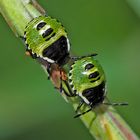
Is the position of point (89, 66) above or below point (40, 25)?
below

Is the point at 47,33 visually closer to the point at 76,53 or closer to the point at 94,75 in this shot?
the point at 94,75

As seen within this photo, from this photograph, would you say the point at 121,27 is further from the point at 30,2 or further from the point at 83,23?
the point at 30,2

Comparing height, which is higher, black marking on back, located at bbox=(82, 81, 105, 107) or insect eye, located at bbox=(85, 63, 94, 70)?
insect eye, located at bbox=(85, 63, 94, 70)

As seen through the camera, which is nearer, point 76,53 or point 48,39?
point 48,39

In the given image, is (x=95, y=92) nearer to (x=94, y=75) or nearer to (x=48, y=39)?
(x=94, y=75)

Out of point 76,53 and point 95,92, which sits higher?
point 76,53

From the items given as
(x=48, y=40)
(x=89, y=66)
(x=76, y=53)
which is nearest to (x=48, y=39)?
(x=48, y=40)

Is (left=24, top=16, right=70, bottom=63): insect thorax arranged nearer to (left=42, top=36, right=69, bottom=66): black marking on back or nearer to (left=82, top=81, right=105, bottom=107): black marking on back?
(left=42, top=36, right=69, bottom=66): black marking on back

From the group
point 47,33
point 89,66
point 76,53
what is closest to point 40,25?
point 47,33

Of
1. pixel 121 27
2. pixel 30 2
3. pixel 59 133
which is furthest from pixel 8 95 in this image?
pixel 30 2

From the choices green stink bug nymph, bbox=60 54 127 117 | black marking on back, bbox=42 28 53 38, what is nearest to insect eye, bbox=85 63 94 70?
green stink bug nymph, bbox=60 54 127 117
